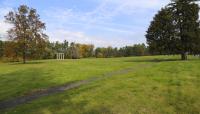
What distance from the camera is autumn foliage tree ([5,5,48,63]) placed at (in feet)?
155

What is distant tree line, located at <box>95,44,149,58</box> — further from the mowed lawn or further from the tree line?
the mowed lawn

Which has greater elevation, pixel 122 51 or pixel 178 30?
pixel 178 30

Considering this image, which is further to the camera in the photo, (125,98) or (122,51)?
(122,51)

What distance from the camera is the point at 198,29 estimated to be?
144ft

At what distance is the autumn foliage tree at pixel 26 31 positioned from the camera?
47.4 metres

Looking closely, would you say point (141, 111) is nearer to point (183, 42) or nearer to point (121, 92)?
point (121, 92)

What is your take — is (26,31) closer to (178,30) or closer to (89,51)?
(178,30)

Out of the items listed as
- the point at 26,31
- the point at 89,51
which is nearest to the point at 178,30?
the point at 26,31

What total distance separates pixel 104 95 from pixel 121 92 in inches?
39.5

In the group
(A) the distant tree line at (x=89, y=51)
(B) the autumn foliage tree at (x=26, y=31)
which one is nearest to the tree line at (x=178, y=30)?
(B) the autumn foliage tree at (x=26, y=31)

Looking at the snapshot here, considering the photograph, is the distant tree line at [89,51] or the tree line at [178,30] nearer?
the tree line at [178,30]

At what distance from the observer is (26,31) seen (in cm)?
4762

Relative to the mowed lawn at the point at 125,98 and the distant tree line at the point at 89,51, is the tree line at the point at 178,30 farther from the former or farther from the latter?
the distant tree line at the point at 89,51

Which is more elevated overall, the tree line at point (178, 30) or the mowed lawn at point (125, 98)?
the tree line at point (178, 30)
